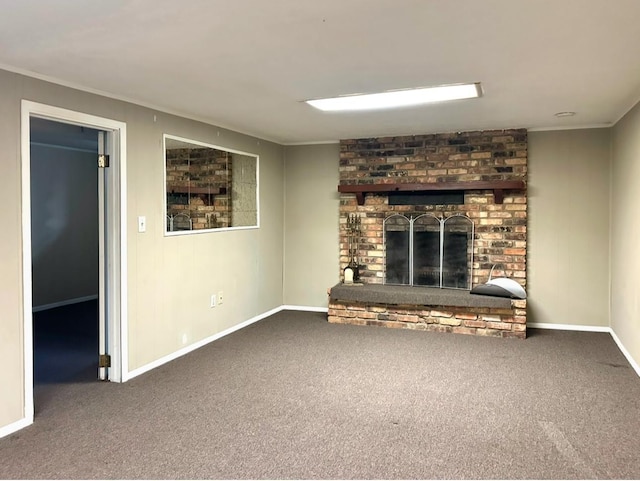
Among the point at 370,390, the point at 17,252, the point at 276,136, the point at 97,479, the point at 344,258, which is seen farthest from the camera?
the point at 344,258

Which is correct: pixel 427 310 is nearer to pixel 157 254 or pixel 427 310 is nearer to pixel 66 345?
pixel 157 254

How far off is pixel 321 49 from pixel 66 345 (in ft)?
12.3

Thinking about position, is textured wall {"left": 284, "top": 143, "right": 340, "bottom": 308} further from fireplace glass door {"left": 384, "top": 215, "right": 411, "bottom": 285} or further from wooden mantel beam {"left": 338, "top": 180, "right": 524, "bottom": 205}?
fireplace glass door {"left": 384, "top": 215, "right": 411, "bottom": 285}

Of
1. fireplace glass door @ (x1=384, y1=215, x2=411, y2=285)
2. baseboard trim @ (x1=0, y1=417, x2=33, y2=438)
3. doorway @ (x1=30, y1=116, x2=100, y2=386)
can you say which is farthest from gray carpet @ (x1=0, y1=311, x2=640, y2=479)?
doorway @ (x1=30, y1=116, x2=100, y2=386)

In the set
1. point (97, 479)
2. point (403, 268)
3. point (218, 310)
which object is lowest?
point (97, 479)

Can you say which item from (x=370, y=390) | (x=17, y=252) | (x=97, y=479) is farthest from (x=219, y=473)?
(x=17, y=252)

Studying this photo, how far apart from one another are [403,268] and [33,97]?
13.1 feet

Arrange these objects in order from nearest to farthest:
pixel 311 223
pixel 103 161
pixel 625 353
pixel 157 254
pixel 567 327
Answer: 1. pixel 103 161
2. pixel 157 254
3. pixel 625 353
4. pixel 567 327
5. pixel 311 223

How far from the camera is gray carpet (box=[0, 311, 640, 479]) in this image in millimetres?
2408

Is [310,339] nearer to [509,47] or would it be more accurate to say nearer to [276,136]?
[276,136]

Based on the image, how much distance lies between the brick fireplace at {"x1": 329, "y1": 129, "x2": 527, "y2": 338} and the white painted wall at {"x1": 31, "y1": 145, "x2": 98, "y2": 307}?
3.84 m

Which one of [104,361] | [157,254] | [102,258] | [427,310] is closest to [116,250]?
[102,258]

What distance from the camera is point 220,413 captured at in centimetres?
303

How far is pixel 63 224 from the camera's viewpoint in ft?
22.1
